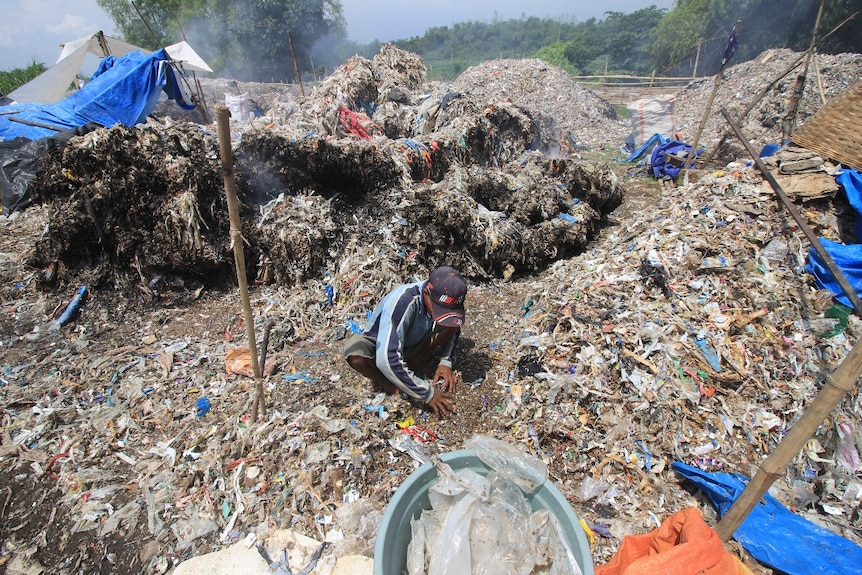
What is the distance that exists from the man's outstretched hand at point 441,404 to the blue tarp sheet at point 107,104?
314 inches

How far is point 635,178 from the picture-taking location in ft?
31.1

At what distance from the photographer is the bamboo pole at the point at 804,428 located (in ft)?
4.72

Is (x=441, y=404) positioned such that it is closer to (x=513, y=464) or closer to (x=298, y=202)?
(x=513, y=464)

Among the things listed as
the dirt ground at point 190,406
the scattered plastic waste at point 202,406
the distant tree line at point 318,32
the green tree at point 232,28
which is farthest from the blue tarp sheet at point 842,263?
the green tree at point 232,28

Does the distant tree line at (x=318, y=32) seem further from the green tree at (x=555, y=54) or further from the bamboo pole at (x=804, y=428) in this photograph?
the bamboo pole at (x=804, y=428)

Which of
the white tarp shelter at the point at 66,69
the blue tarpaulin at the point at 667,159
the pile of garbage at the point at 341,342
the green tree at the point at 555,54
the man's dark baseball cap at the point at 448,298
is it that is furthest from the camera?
the green tree at the point at 555,54

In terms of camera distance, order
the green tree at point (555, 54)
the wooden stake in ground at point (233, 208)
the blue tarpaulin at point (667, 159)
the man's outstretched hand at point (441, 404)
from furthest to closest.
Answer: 1. the green tree at point (555, 54)
2. the blue tarpaulin at point (667, 159)
3. the man's outstretched hand at point (441, 404)
4. the wooden stake in ground at point (233, 208)

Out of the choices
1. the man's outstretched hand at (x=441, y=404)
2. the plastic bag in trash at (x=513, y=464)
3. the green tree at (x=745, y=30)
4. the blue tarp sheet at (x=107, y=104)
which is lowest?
the man's outstretched hand at (x=441, y=404)

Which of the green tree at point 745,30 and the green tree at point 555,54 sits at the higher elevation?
the green tree at point 555,54

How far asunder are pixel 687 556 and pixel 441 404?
1.68 m

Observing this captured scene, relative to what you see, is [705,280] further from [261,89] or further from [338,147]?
[261,89]

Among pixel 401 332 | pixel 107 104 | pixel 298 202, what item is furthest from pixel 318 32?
pixel 401 332

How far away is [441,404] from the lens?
9.68ft

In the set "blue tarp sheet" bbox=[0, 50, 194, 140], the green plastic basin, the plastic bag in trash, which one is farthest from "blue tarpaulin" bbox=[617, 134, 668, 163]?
"blue tarp sheet" bbox=[0, 50, 194, 140]
